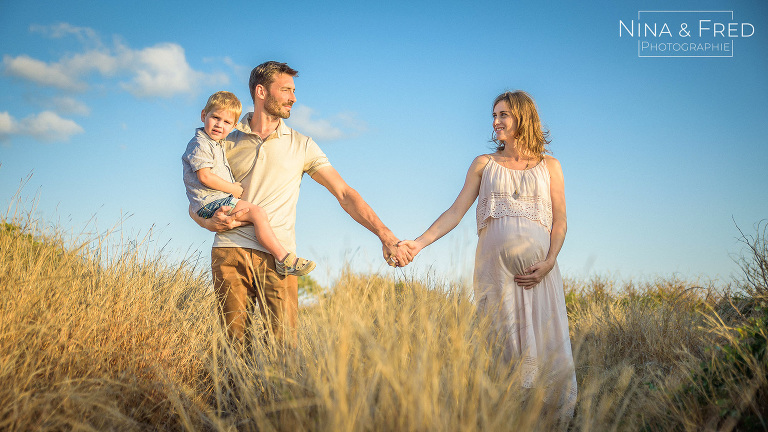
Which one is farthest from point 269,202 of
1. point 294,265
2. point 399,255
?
point 399,255

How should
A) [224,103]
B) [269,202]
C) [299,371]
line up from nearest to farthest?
[299,371] → [269,202] → [224,103]

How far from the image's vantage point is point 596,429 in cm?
301

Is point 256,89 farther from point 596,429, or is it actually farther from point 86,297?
point 596,429

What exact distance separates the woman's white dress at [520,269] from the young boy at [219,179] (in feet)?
4.74

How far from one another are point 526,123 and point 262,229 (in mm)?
2337

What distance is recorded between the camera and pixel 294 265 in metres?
4.23

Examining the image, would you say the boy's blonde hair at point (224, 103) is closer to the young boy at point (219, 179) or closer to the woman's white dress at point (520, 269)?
Result: the young boy at point (219, 179)

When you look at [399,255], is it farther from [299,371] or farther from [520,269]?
[299,371]

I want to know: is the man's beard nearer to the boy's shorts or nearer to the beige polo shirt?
the beige polo shirt

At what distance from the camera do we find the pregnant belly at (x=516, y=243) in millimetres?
4238

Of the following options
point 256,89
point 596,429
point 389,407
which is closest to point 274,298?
point 256,89

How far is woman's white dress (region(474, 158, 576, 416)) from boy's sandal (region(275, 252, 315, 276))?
135cm

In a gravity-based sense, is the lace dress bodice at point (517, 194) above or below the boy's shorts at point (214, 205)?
above

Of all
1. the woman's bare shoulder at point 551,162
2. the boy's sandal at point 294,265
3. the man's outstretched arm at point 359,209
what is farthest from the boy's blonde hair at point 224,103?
the woman's bare shoulder at point 551,162
